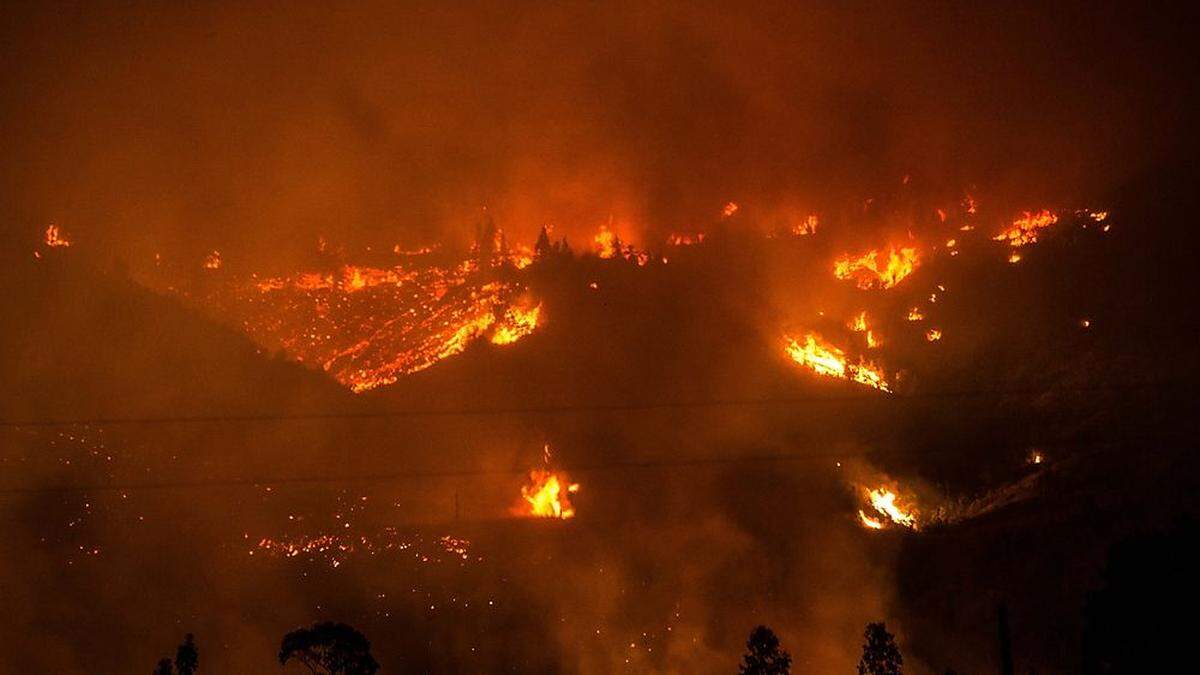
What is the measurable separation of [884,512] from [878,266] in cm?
3895

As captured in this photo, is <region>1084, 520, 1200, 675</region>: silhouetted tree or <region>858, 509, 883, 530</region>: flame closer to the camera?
<region>1084, 520, 1200, 675</region>: silhouetted tree

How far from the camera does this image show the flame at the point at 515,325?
7369 centimetres

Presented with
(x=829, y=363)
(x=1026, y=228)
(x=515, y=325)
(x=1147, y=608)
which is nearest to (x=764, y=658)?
(x=1147, y=608)

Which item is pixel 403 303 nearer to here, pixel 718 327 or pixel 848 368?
pixel 718 327

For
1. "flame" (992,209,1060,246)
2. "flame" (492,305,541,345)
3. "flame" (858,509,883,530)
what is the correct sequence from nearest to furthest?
"flame" (858,509,883,530) → "flame" (492,305,541,345) → "flame" (992,209,1060,246)

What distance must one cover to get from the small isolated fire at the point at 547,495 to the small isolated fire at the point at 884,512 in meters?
17.6

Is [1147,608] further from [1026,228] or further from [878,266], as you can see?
[1026,228]

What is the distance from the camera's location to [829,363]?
71.9 meters

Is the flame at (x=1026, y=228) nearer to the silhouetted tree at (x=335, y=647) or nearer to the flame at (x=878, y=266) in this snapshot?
the flame at (x=878, y=266)

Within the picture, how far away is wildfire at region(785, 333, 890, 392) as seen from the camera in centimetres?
6988

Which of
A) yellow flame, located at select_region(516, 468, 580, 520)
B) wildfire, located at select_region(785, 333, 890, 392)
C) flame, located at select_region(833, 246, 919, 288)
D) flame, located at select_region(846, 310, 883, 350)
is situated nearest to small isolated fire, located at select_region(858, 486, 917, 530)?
wildfire, located at select_region(785, 333, 890, 392)

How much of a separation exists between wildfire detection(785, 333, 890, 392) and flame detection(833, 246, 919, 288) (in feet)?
46.5

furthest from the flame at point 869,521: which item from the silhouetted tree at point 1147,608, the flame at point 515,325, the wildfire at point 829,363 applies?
the flame at point 515,325

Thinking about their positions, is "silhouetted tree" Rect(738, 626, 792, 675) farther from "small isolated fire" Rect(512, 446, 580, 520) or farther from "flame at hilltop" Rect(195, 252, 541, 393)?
"flame at hilltop" Rect(195, 252, 541, 393)
